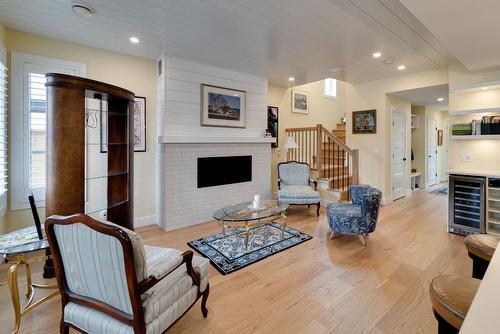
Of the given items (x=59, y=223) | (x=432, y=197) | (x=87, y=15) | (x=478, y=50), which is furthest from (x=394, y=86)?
(x=59, y=223)

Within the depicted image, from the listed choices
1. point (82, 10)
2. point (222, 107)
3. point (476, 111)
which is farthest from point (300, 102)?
point (82, 10)

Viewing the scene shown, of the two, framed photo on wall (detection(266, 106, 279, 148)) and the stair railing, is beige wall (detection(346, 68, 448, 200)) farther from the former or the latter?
framed photo on wall (detection(266, 106, 279, 148))

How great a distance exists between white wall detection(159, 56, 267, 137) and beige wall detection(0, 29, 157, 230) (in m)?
0.35

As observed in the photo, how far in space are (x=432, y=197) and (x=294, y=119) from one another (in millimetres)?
3973

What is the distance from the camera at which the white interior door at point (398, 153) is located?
5657mm

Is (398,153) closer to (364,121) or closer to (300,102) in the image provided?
(364,121)

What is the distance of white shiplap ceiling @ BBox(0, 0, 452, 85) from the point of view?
99.2 inches

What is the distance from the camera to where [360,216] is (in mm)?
3266

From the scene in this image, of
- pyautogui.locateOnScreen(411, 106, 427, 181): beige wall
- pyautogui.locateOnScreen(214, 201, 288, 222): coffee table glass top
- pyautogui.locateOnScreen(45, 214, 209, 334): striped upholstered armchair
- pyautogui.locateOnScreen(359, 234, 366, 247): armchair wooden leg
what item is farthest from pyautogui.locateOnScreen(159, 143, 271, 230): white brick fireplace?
pyautogui.locateOnScreen(411, 106, 427, 181): beige wall

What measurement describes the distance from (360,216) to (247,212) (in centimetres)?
151

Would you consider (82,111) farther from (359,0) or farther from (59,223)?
(359,0)

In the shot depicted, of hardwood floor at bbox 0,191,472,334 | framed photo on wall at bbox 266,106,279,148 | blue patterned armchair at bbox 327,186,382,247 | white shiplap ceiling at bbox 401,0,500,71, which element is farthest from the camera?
framed photo on wall at bbox 266,106,279,148

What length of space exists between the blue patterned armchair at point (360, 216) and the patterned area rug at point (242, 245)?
479 millimetres

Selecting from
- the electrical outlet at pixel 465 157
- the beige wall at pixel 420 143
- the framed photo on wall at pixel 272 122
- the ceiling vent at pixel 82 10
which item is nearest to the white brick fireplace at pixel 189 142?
the framed photo on wall at pixel 272 122
